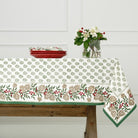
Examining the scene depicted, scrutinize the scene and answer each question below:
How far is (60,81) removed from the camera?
1.76 m

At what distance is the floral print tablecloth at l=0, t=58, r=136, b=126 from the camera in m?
1.76

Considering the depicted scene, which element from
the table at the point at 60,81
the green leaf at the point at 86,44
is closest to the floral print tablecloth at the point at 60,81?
the table at the point at 60,81

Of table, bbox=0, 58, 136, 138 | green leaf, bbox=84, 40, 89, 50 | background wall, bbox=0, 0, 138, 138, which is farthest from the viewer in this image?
background wall, bbox=0, 0, 138, 138

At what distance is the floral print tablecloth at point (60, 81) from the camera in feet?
5.76

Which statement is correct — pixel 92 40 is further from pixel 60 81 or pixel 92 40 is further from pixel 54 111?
pixel 54 111

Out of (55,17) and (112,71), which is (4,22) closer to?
(55,17)

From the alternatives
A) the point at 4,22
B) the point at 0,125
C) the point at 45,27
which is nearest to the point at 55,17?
the point at 45,27

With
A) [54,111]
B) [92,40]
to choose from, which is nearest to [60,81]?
[54,111]

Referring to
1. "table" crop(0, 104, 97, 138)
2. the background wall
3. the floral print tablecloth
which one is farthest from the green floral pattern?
the background wall

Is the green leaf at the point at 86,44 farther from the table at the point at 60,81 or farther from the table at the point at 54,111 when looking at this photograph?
the table at the point at 54,111

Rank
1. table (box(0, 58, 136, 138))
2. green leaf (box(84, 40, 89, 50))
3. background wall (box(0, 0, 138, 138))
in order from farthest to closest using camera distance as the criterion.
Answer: background wall (box(0, 0, 138, 138)) < green leaf (box(84, 40, 89, 50)) < table (box(0, 58, 136, 138))

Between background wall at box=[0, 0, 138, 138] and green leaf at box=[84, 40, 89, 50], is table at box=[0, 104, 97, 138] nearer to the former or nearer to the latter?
green leaf at box=[84, 40, 89, 50]

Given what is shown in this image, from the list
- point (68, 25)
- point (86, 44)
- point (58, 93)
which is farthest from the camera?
point (68, 25)

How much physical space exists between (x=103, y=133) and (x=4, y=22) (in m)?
1.75
